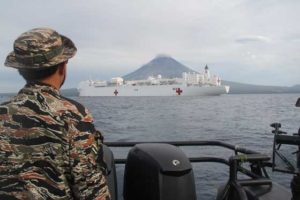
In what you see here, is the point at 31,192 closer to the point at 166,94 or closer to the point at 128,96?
the point at 166,94

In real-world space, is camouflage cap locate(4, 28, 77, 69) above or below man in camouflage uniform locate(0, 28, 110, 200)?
above

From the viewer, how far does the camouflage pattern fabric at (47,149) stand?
6.19 ft

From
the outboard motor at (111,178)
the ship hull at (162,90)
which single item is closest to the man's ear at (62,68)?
the outboard motor at (111,178)

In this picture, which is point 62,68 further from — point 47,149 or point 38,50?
point 47,149

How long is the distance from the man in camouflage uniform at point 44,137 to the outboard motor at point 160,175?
144 centimetres

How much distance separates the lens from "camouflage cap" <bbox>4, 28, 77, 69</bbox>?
75.3 inches

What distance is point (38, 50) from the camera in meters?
1.91

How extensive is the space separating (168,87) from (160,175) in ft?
346

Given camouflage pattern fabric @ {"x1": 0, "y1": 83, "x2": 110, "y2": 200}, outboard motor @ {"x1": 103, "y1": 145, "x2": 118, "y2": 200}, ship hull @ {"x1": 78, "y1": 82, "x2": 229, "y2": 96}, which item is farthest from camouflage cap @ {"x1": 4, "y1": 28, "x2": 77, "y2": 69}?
ship hull @ {"x1": 78, "y1": 82, "x2": 229, "y2": 96}

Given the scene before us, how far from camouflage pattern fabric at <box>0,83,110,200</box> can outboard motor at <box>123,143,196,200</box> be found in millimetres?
1455

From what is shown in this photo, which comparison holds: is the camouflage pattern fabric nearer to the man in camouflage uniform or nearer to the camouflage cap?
the man in camouflage uniform

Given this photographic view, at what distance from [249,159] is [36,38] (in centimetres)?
214

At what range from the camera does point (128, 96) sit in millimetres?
116375

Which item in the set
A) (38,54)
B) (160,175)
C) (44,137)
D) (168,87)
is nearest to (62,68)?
(38,54)
